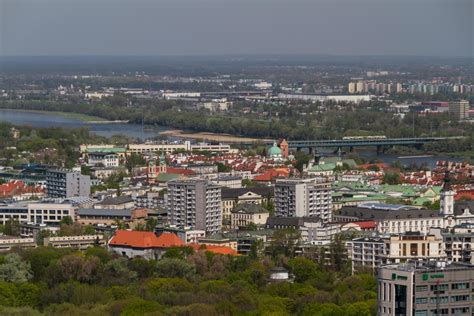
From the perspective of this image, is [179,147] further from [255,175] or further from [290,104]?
[290,104]

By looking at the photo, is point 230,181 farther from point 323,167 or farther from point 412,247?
point 412,247

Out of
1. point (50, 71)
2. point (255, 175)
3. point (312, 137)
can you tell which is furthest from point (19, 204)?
point (50, 71)

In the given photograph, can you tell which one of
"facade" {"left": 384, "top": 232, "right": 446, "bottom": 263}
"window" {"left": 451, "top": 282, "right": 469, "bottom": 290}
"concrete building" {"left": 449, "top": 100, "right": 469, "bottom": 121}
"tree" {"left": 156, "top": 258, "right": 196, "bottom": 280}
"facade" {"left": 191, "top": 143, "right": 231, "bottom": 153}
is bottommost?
"concrete building" {"left": 449, "top": 100, "right": 469, "bottom": 121}

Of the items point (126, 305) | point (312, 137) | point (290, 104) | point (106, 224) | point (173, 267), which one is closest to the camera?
point (126, 305)

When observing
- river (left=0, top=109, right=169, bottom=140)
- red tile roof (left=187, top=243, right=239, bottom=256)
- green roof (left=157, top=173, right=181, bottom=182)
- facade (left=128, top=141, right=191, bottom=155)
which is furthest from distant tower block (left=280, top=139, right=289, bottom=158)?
red tile roof (left=187, top=243, right=239, bottom=256)

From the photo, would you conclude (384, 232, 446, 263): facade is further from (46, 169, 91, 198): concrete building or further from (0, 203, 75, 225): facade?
(46, 169, 91, 198): concrete building

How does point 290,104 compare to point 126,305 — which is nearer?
point 126,305
